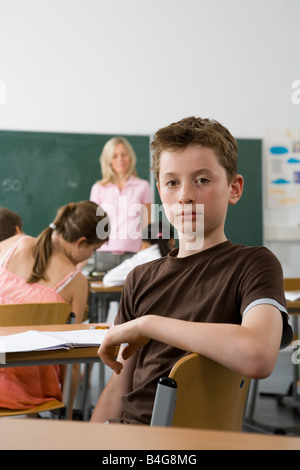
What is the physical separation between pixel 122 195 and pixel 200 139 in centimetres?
433

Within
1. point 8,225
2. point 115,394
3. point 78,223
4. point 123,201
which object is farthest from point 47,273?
point 123,201

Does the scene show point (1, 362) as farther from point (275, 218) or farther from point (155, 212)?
point (275, 218)

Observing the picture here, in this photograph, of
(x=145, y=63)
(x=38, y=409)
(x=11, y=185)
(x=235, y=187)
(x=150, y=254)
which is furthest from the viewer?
(x=145, y=63)

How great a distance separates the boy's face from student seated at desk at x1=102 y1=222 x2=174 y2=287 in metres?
2.15

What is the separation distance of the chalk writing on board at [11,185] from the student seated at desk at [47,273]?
2.91 meters

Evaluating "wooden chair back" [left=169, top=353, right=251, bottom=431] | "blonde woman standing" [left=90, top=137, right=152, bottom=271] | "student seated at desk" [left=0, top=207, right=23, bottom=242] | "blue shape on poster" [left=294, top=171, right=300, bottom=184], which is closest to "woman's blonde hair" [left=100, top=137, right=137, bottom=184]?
"blonde woman standing" [left=90, top=137, right=152, bottom=271]

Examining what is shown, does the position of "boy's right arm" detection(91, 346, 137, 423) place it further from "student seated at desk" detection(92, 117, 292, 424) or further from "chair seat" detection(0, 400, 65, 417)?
"chair seat" detection(0, 400, 65, 417)

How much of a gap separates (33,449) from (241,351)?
1.69 ft

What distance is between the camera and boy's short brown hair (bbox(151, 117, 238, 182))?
4.09 feet

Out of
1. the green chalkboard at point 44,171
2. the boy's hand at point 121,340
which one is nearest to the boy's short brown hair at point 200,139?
the boy's hand at point 121,340

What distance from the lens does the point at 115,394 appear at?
48.3 inches

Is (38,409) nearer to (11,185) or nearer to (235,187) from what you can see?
(235,187)

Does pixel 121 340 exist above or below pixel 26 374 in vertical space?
above

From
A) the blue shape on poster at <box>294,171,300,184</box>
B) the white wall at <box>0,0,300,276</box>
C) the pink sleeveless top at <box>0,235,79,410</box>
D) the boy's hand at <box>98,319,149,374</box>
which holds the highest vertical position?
the white wall at <box>0,0,300,276</box>
